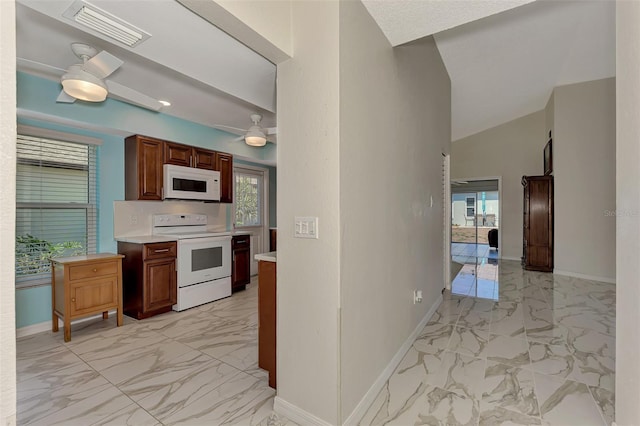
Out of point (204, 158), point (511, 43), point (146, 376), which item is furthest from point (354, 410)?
point (511, 43)

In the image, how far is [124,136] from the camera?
3.68 meters

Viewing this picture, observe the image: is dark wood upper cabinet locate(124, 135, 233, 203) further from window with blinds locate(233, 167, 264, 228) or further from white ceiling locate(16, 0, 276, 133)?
window with blinds locate(233, 167, 264, 228)

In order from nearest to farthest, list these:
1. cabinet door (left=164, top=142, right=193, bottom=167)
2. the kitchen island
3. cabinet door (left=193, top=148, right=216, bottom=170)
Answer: the kitchen island
cabinet door (left=164, top=142, right=193, bottom=167)
cabinet door (left=193, top=148, right=216, bottom=170)

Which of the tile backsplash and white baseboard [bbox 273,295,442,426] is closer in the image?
white baseboard [bbox 273,295,442,426]

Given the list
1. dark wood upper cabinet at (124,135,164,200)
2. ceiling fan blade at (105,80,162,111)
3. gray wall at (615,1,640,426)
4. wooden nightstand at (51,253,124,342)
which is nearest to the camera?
gray wall at (615,1,640,426)

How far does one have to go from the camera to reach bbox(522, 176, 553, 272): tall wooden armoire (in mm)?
5734

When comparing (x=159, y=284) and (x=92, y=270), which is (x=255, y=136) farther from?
(x=92, y=270)

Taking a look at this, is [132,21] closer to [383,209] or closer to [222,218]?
[383,209]

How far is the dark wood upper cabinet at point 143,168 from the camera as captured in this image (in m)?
3.61

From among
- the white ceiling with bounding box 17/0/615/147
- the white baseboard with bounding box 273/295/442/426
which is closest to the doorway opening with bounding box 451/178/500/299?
the white baseboard with bounding box 273/295/442/426

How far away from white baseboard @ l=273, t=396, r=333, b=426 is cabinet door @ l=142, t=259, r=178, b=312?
2320mm

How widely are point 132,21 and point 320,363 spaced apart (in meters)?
2.32

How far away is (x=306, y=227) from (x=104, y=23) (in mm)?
1712
